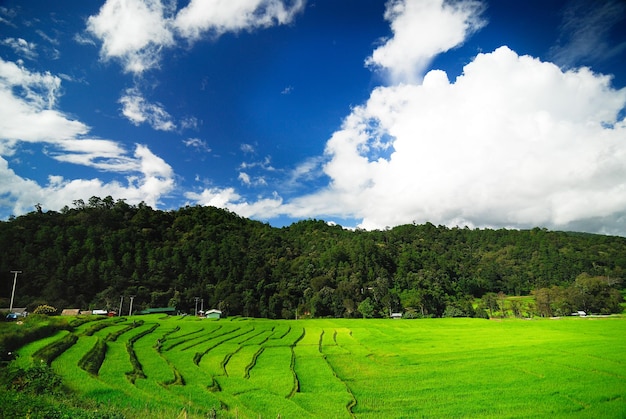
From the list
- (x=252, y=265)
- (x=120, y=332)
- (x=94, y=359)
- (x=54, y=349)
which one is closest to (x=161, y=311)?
(x=252, y=265)

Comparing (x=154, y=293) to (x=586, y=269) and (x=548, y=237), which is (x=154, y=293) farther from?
(x=548, y=237)

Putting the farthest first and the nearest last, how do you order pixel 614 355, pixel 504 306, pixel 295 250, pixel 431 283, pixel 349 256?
pixel 295 250 → pixel 349 256 → pixel 431 283 → pixel 504 306 → pixel 614 355

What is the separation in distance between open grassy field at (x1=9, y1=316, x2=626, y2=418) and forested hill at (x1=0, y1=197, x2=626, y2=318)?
50.8 metres

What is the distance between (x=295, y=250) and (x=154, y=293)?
57.1 metres

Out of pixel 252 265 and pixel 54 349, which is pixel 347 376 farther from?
pixel 252 265

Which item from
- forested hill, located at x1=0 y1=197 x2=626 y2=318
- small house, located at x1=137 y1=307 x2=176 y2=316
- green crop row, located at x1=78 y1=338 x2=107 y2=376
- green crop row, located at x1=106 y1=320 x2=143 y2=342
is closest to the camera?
green crop row, located at x1=78 y1=338 x2=107 y2=376

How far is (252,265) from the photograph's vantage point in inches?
4129

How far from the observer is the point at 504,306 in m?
90.1

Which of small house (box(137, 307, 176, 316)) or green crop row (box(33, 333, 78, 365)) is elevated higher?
small house (box(137, 307, 176, 316))

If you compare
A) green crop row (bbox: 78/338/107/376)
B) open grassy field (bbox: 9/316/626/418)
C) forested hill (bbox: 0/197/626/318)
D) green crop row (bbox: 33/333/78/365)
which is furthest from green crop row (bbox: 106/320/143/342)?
forested hill (bbox: 0/197/626/318)

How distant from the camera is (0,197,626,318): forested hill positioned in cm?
7962

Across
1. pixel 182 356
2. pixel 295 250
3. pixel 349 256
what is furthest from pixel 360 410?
pixel 295 250

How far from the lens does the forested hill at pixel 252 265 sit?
3135 inches

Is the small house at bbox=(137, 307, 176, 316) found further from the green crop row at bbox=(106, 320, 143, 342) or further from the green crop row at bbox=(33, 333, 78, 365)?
the green crop row at bbox=(33, 333, 78, 365)
